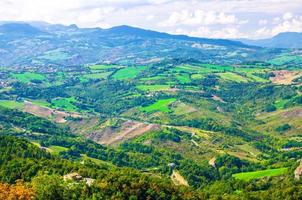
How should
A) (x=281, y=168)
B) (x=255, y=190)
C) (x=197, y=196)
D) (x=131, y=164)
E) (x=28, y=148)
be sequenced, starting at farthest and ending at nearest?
(x=131, y=164) → (x=281, y=168) → (x=255, y=190) → (x=28, y=148) → (x=197, y=196)

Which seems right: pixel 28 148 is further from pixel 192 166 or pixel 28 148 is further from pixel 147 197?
pixel 192 166

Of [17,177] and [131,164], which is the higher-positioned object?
[17,177]

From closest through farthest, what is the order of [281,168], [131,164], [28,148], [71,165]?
[71,165], [28,148], [281,168], [131,164]

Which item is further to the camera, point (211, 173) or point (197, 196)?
point (211, 173)

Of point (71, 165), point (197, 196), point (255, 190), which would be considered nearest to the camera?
point (197, 196)

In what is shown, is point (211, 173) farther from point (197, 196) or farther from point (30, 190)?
point (30, 190)

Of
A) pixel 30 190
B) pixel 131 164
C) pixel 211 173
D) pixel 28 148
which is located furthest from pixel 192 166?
pixel 30 190

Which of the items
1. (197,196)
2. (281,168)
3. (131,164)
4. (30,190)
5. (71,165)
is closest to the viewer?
(30,190)

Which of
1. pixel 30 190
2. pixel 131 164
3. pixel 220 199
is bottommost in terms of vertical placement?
pixel 131 164

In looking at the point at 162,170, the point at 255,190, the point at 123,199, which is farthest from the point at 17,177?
the point at 162,170
